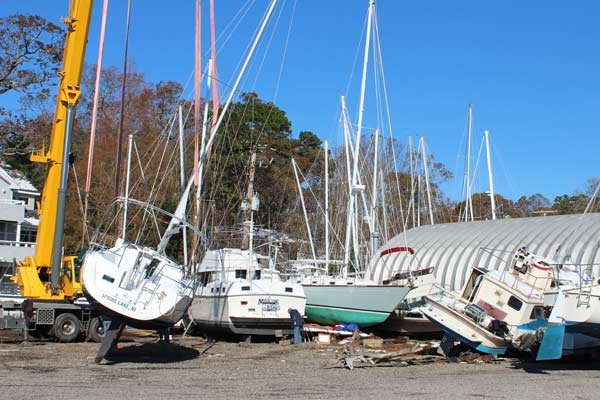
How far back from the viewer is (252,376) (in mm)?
17125

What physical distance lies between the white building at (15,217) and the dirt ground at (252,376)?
88.0ft

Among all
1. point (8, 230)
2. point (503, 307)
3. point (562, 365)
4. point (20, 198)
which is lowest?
point (562, 365)

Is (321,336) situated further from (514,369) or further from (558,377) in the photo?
(558,377)

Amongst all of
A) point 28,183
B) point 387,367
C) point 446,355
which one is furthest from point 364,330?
point 28,183

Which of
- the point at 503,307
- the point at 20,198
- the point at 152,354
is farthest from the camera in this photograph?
the point at 20,198

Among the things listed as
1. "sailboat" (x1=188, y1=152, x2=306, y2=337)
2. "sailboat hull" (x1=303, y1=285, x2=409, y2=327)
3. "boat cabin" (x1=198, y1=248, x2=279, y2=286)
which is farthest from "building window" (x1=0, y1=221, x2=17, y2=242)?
"sailboat hull" (x1=303, y1=285, x2=409, y2=327)

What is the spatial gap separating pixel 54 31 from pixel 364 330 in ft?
71.6

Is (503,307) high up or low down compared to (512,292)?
down

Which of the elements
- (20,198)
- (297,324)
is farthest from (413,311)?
(20,198)

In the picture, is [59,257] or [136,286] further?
[59,257]

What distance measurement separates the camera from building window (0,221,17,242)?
169ft

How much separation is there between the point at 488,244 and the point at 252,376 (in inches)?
784

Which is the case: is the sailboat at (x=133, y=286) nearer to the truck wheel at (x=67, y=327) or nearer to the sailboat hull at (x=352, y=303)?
the truck wheel at (x=67, y=327)

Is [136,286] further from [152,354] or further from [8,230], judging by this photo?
[8,230]
